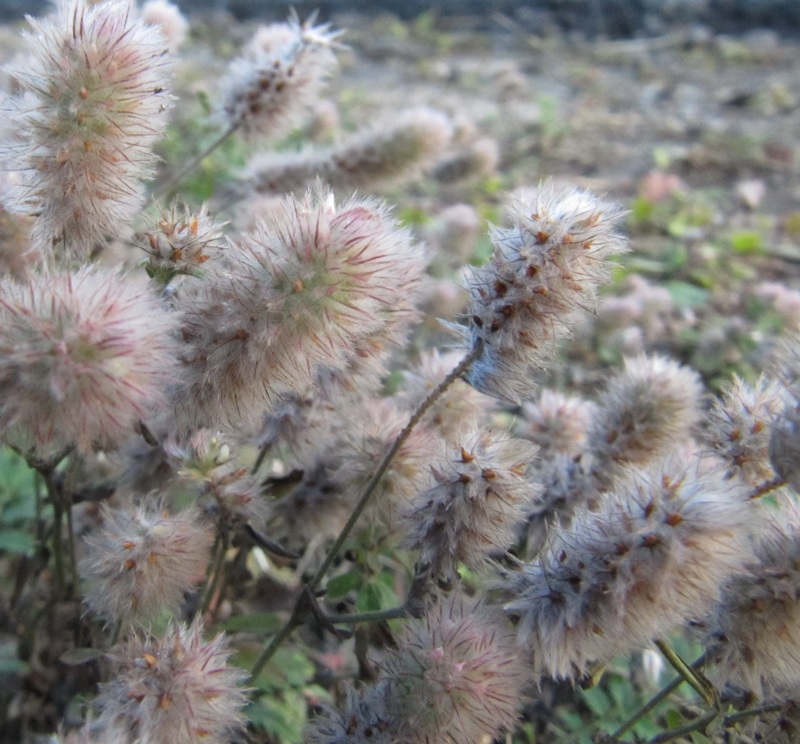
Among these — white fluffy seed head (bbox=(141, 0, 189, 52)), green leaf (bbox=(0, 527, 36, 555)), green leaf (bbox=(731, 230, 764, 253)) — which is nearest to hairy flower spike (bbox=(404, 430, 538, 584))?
green leaf (bbox=(0, 527, 36, 555))

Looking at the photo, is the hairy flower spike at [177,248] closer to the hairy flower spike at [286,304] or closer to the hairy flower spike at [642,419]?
the hairy flower spike at [286,304]

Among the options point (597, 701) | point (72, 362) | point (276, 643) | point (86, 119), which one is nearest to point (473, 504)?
point (276, 643)

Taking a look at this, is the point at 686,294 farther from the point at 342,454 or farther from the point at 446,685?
the point at 446,685

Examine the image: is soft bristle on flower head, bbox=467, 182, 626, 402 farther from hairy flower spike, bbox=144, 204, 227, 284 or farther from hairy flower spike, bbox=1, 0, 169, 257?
hairy flower spike, bbox=1, 0, 169, 257

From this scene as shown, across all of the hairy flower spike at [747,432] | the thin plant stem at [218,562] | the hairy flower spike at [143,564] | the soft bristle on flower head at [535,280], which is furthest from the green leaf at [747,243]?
the hairy flower spike at [143,564]

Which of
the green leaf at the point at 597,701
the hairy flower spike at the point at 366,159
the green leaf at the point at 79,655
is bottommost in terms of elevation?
the green leaf at the point at 597,701
